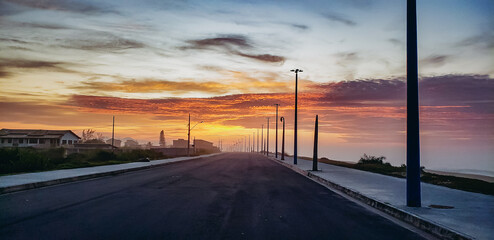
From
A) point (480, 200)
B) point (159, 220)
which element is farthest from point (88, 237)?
point (480, 200)

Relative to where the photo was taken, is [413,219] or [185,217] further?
[185,217]

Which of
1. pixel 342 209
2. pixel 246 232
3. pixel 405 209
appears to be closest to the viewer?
pixel 246 232

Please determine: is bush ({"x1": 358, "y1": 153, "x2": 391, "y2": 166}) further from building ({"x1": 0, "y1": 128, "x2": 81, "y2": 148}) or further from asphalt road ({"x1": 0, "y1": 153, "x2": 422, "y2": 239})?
building ({"x1": 0, "y1": 128, "x2": 81, "y2": 148})

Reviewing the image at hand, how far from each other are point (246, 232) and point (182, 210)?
301 centimetres

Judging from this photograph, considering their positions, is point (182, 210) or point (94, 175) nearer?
point (182, 210)

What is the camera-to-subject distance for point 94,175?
2106 cm

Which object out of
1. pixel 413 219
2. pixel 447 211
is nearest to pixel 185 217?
pixel 413 219

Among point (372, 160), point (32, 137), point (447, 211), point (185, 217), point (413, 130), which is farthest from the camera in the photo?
point (32, 137)

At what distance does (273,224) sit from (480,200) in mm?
7439

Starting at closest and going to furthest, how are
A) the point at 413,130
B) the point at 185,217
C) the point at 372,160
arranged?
the point at 185,217, the point at 413,130, the point at 372,160

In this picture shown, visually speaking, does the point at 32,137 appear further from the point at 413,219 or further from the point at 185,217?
the point at 413,219

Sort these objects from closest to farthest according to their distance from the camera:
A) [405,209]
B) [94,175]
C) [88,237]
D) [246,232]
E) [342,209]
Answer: [88,237] → [246,232] → [405,209] → [342,209] → [94,175]

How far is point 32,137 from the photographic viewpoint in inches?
4126

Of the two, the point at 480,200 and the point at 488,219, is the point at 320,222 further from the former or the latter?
the point at 480,200
